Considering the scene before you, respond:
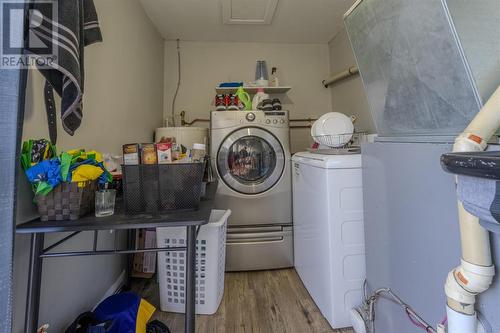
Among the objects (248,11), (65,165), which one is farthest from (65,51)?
(248,11)

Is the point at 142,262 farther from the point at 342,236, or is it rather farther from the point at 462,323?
the point at 462,323

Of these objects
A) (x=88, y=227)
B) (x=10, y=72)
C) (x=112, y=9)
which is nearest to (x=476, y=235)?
(x=88, y=227)

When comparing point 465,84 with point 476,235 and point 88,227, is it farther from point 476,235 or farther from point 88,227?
point 88,227

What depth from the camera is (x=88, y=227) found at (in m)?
0.76

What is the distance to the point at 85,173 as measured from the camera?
86 cm

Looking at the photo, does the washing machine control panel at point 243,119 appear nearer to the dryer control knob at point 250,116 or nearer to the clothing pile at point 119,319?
the dryer control knob at point 250,116

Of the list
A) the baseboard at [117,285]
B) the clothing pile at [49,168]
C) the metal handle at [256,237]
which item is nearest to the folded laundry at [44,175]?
the clothing pile at [49,168]

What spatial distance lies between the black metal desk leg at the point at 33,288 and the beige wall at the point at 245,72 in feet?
6.92

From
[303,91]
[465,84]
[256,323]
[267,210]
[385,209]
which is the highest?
[303,91]

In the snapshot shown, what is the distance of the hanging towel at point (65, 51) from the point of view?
723mm

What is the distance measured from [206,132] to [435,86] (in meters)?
1.87

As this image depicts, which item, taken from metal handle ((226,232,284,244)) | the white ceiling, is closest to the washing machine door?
metal handle ((226,232,284,244))

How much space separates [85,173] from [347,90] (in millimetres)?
2419

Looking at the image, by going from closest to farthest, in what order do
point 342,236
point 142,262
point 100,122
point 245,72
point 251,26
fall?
1. point 342,236
2. point 100,122
3. point 142,262
4. point 251,26
5. point 245,72
